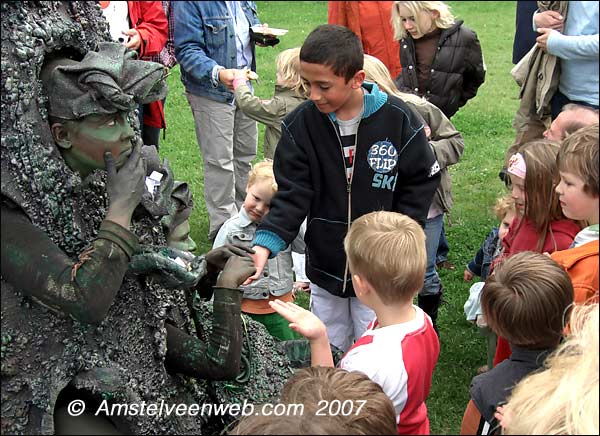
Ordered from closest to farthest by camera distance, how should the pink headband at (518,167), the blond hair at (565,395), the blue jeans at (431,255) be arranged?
1. the blond hair at (565,395)
2. the pink headband at (518,167)
3. the blue jeans at (431,255)

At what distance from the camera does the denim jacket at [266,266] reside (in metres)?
3.99

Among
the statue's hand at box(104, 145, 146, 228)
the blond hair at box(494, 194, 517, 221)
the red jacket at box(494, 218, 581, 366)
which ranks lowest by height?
the blond hair at box(494, 194, 517, 221)

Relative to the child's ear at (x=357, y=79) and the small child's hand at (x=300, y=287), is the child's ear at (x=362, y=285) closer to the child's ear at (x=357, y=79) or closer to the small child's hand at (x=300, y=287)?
the child's ear at (x=357, y=79)

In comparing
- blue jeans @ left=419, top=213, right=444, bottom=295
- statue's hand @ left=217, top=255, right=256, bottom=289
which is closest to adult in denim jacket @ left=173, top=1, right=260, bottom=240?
blue jeans @ left=419, top=213, right=444, bottom=295

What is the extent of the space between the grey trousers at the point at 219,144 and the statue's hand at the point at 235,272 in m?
3.10

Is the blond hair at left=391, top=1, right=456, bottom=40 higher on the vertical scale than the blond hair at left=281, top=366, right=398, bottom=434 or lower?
lower

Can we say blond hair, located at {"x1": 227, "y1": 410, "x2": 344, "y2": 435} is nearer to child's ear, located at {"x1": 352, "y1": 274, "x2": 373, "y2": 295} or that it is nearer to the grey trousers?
child's ear, located at {"x1": 352, "y1": 274, "x2": 373, "y2": 295}

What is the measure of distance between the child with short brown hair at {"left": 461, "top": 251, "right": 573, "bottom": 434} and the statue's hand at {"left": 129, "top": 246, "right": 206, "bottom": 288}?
106cm

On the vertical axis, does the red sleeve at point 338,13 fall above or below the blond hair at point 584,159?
below

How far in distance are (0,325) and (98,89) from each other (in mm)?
741

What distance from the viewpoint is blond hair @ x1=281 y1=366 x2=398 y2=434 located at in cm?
209

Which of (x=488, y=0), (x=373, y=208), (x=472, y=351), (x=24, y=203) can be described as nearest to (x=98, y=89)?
(x=24, y=203)

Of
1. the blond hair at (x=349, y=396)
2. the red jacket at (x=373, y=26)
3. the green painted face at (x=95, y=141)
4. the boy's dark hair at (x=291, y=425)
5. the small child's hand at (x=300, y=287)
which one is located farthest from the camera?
the red jacket at (x=373, y=26)

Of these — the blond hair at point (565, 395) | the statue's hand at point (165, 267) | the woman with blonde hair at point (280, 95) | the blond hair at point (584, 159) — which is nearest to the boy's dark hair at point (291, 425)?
the blond hair at point (565, 395)
